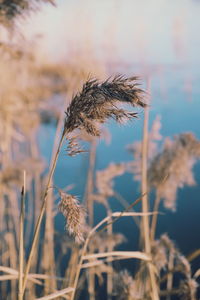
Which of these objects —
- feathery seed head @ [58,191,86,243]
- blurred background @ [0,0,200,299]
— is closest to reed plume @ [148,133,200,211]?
blurred background @ [0,0,200,299]

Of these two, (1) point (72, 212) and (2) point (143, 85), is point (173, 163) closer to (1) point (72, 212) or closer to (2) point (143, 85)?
(2) point (143, 85)

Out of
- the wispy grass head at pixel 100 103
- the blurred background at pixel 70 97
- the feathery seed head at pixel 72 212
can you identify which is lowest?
the feathery seed head at pixel 72 212

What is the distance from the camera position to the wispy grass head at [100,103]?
83 centimetres

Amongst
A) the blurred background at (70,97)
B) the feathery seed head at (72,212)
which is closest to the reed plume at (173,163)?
the blurred background at (70,97)

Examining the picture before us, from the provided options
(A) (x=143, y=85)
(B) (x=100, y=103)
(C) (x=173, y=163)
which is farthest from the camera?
(C) (x=173, y=163)

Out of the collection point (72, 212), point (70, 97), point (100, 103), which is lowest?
point (72, 212)

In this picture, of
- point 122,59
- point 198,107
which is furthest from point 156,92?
point 122,59

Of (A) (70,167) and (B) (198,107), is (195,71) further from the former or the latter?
(A) (70,167)

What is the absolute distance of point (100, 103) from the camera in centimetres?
83

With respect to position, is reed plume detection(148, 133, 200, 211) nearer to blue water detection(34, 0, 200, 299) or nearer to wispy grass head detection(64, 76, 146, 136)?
blue water detection(34, 0, 200, 299)

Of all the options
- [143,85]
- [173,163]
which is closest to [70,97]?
[143,85]

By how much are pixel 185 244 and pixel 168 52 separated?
480 inches

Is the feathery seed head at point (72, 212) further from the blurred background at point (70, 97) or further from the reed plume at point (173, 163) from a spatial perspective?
the reed plume at point (173, 163)

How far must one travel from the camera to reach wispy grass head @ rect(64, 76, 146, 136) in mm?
830
